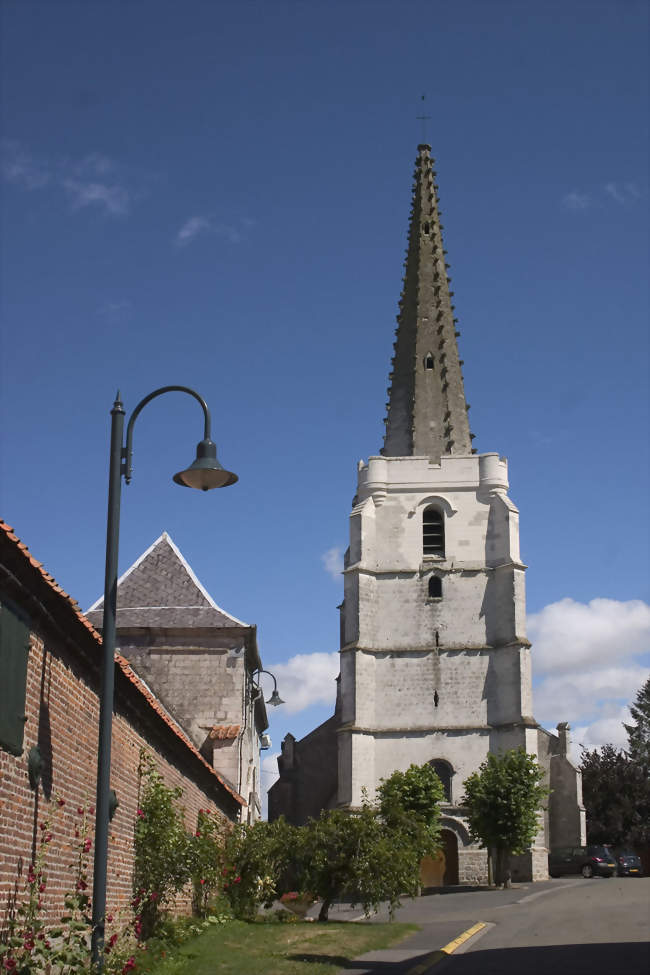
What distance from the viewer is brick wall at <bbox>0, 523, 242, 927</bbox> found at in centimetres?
945

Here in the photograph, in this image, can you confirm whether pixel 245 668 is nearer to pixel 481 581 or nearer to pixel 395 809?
pixel 395 809

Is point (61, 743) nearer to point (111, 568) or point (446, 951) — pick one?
point (111, 568)

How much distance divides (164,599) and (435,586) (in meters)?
19.3

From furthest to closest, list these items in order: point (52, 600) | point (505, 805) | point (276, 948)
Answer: point (505, 805) → point (276, 948) → point (52, 600)

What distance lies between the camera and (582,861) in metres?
44.3

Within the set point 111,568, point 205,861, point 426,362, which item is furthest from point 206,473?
point 426,362

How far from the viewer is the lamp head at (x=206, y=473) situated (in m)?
10.7

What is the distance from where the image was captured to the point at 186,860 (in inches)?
647

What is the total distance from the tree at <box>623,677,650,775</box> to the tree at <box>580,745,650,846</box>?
7.73 metres

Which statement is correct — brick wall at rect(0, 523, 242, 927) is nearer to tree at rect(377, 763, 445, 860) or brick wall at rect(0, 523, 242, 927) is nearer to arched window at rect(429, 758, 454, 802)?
tree at rect(377, 763, 445, 860)

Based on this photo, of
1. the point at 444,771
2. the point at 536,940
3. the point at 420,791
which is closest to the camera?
the point at 536,940

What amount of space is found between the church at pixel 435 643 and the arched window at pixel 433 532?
0.05m

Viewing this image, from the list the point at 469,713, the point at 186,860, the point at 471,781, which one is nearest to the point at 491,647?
the point at 469,713

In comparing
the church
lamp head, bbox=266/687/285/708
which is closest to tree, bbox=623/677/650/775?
the church
